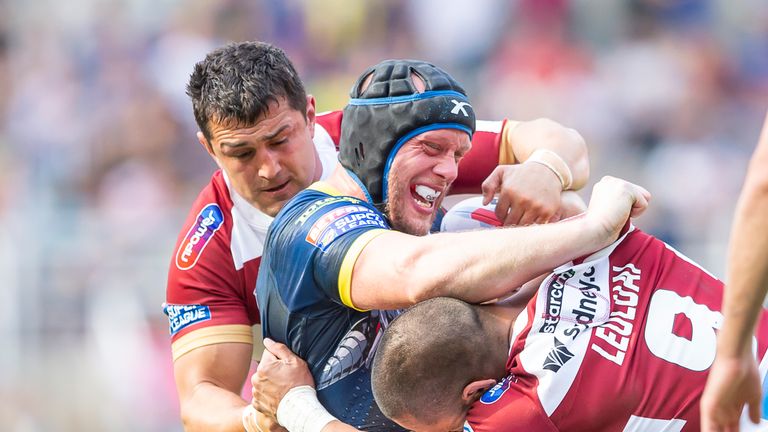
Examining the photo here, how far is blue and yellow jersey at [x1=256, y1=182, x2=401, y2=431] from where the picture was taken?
149 inches

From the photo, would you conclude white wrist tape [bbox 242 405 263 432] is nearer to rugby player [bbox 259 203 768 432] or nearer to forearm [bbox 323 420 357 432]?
forearm [bbox 323 420 357 432]

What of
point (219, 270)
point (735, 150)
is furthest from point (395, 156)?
point (735, 150)

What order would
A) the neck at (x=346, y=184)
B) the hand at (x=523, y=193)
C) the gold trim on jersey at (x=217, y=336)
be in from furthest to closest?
the gold trim on jersey at (x=217, y=336)
the hand at (x=523, y=193)
the neck at (x=346, y=184)

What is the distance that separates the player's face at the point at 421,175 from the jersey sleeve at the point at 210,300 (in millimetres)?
1258

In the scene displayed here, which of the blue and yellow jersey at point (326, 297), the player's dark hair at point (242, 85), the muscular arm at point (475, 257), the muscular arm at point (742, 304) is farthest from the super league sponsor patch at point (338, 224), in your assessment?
the muscular arm at point (742, 304)

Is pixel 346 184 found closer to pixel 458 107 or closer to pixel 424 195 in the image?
pixel 424 195

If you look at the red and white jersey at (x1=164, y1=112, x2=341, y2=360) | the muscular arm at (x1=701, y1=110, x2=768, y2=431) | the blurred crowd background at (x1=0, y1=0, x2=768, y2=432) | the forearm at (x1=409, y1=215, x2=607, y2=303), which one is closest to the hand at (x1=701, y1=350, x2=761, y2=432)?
the muscular arm at (x1=701, y1=110, x2=768, y2=431)

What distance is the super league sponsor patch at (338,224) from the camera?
3.80 meters

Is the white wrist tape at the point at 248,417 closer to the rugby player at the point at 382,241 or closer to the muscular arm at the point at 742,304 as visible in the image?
the rugby player at the point at 382,241

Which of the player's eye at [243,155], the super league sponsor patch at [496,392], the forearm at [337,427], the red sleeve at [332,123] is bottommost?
the forearm at [337,427]

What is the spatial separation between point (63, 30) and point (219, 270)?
7.05m

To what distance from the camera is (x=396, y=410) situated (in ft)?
12.2

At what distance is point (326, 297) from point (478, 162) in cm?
146

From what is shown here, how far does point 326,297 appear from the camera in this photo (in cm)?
402
